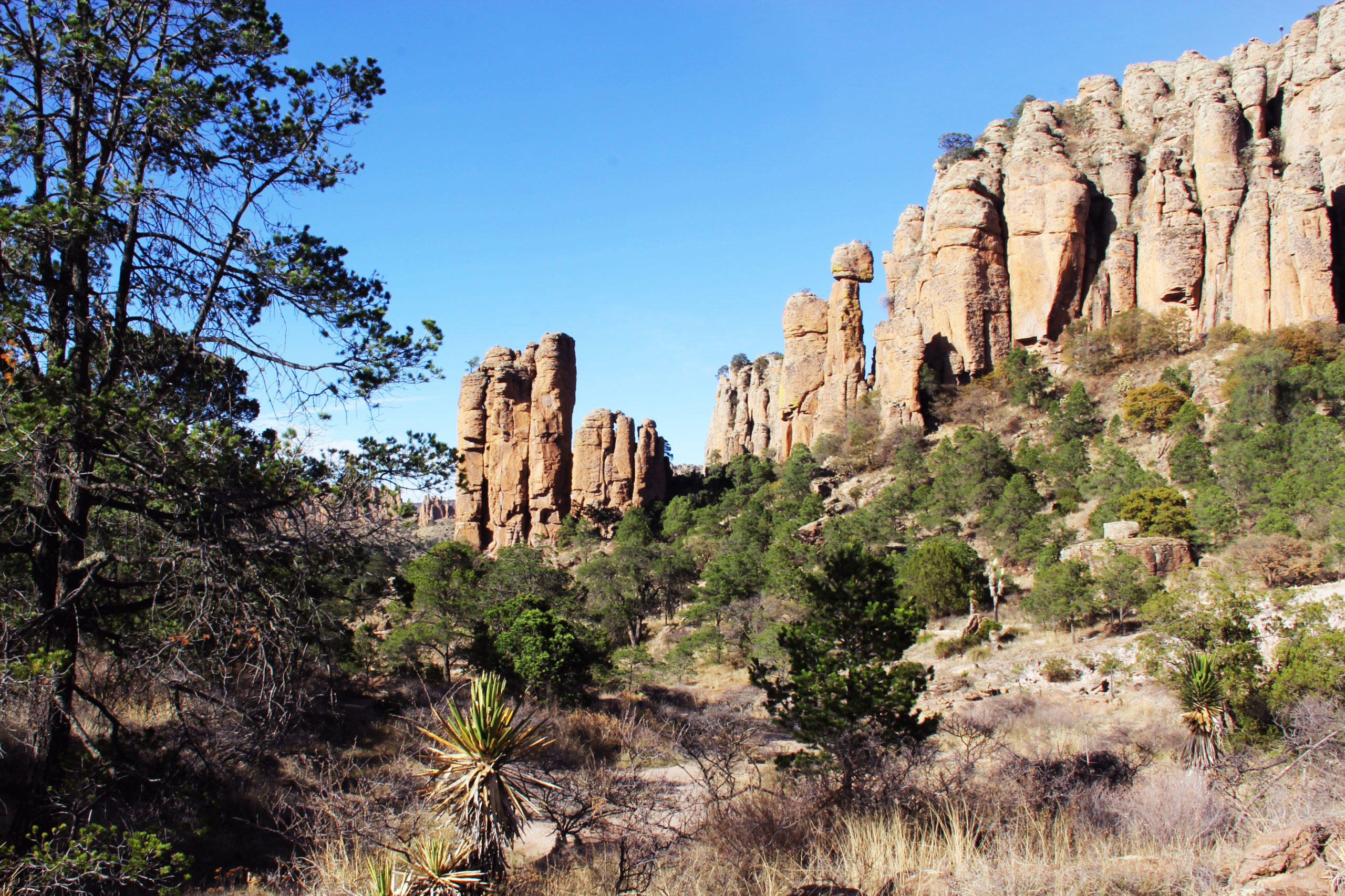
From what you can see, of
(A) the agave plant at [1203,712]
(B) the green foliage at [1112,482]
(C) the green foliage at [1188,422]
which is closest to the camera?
(A) the agave plant at [1203,712]

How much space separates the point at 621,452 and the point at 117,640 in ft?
152

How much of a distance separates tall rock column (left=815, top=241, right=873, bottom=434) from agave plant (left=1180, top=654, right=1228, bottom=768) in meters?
38.6

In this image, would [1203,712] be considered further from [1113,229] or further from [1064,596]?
[1113,229]

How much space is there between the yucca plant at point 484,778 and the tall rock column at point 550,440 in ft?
144

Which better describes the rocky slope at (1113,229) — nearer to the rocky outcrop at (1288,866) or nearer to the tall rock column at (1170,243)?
the tall rock column at (1170,243)

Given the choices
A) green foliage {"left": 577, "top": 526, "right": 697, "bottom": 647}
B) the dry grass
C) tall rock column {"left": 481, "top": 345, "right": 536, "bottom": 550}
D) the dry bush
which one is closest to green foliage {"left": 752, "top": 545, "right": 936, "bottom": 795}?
the dry grass

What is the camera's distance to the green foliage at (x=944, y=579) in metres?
27.7

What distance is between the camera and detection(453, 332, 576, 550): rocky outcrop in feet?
166

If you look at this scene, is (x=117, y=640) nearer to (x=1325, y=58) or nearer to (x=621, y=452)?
(x=621, y=452)

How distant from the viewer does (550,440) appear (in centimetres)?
5050

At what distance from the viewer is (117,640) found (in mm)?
5996

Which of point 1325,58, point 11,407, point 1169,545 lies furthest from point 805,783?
point 1325,58

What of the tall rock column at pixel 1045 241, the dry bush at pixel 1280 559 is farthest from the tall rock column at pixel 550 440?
the dry bush at pixel 1280 559

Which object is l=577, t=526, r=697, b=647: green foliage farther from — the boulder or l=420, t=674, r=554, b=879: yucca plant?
the boulder
